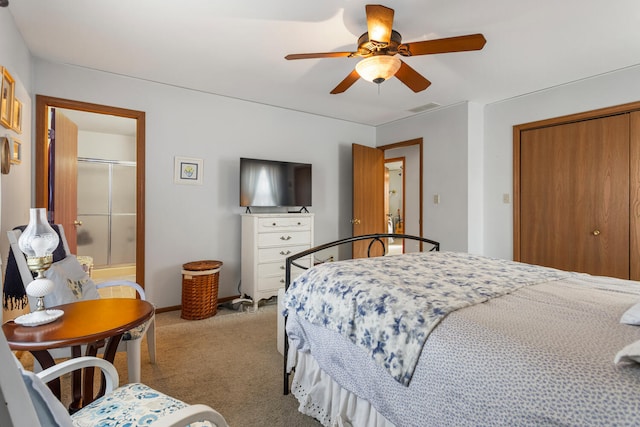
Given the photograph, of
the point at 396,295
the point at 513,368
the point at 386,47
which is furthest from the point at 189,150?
the point at 513,368

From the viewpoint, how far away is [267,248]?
3549 mm

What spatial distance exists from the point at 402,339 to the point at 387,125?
168 inches

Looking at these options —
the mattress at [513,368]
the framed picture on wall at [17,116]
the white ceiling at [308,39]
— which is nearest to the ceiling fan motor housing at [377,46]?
the white ceiling at [308,39]

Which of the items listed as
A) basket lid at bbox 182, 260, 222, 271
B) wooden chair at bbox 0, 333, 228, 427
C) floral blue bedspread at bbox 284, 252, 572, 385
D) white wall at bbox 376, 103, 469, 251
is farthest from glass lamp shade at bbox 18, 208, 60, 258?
white wall at bbox 376, 103, 469, 251

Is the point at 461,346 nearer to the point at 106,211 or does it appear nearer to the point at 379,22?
the point at 379,22

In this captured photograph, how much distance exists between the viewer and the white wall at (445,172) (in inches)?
153

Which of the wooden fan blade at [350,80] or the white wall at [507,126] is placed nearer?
the wooden fan blade at [350,80]

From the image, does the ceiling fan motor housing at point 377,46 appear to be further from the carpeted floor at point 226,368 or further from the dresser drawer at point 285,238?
the carpeted floor at point 226,368

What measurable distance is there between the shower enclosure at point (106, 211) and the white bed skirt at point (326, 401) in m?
5.15

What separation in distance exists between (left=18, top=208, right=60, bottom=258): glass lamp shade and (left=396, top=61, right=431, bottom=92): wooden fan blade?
2.24 metres

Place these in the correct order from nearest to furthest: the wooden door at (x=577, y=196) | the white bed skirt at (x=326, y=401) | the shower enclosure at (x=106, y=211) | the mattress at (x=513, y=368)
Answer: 1. the mattress at (x=513, y=368)
2. the white bed skirt at (x=326, y=401)
3. the wooden door at (x=577, y=196)
4. the shower enclosure at (x=106, y=211)

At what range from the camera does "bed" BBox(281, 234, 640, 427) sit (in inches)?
29.8

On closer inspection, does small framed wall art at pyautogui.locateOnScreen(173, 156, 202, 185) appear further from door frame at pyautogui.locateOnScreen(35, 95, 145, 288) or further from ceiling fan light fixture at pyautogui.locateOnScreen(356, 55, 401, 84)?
ceiling fan light fixture at pyautogui.locateOnScreen(356, 55, 401, 84)

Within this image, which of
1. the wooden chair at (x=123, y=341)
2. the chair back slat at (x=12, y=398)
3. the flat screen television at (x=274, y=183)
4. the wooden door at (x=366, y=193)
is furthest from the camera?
the wooden door at (x=366, y=193)
